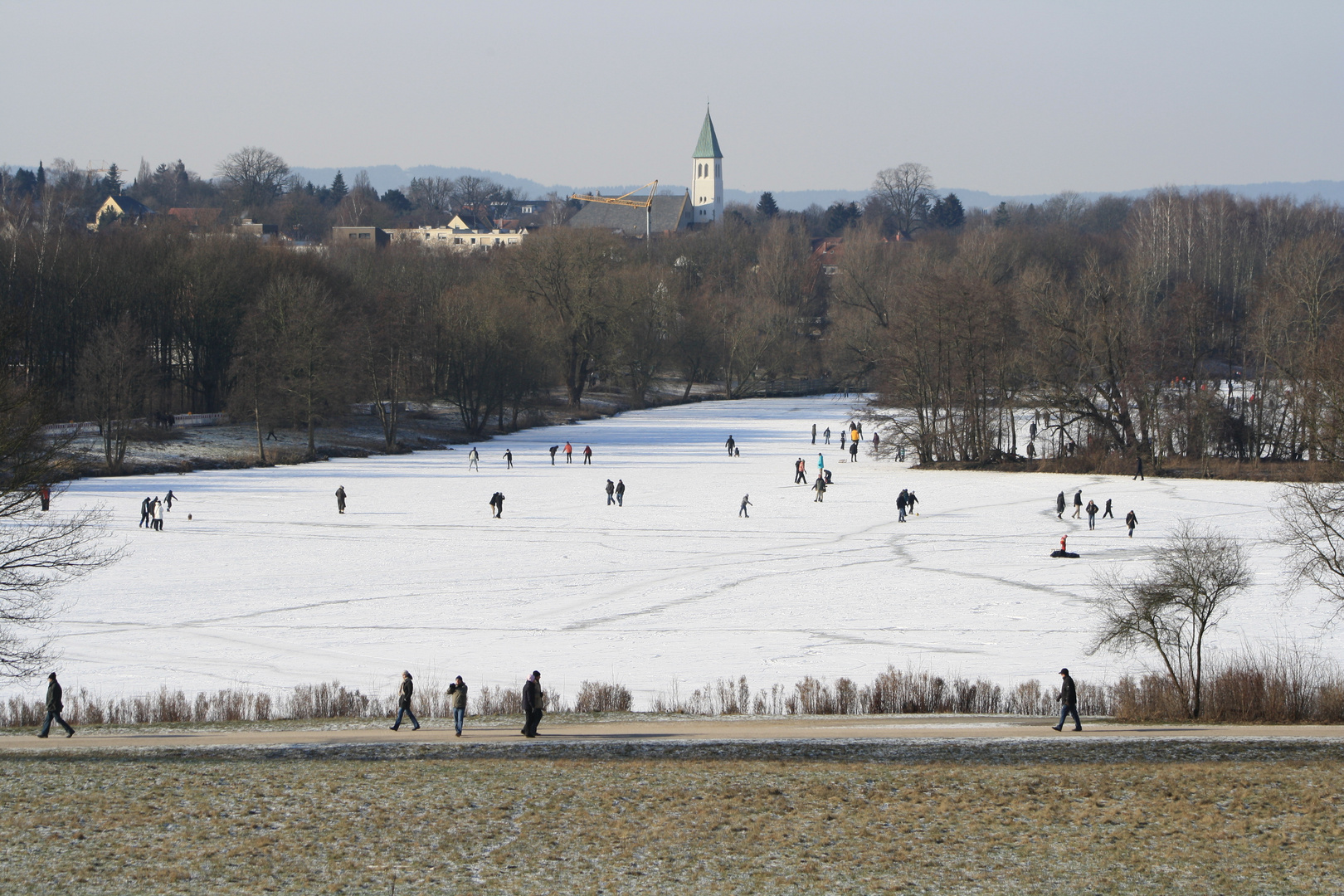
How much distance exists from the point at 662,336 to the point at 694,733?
7096cm

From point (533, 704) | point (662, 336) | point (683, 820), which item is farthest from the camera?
point (662, 336)

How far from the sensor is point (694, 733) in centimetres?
1424

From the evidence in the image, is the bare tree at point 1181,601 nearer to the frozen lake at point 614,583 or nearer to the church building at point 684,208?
the frozen lake at point 614,583

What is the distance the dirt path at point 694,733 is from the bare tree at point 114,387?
3169 cm

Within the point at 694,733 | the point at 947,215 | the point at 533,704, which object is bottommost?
the point at 694,733

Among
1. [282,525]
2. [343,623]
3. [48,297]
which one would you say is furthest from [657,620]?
[48,297]

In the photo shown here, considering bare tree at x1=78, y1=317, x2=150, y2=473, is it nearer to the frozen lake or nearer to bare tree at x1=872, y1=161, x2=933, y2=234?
the frozen lake

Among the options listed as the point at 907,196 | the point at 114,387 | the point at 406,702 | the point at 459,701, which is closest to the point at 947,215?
the point at 907,196

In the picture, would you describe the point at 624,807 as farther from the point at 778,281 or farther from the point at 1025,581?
the point at 778,281

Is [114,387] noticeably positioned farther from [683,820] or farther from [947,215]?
[947,215]

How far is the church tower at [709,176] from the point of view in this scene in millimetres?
194750

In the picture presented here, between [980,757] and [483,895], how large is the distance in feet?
20.8

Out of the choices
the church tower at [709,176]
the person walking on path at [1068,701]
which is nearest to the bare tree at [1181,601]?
the person walking on path at [1068,701]

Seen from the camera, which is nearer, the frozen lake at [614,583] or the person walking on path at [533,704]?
the person walking on path at [533,704]
